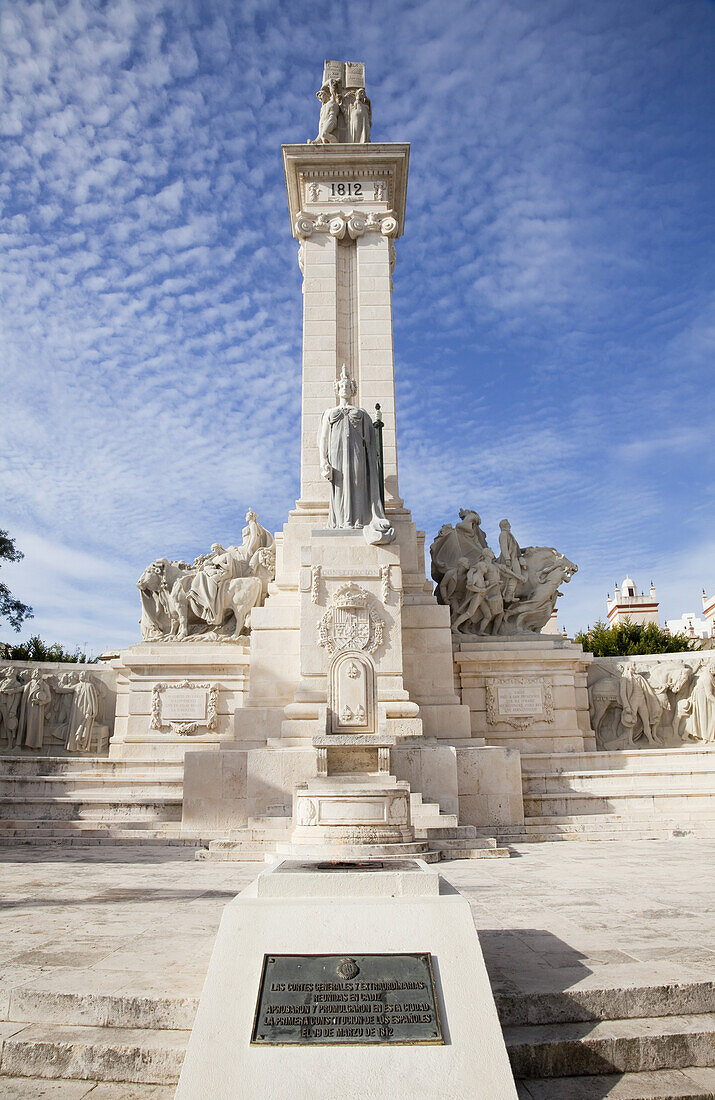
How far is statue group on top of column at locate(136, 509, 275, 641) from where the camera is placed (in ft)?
55.6

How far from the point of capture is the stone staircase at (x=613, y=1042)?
11.6 feet

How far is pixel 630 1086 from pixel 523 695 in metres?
12.8

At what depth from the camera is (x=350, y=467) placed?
568 inches

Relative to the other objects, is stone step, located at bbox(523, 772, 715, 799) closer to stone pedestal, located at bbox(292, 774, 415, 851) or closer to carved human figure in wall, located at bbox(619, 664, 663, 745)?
carved human figure in wall, located at bbox(619, 664, 663, 745)

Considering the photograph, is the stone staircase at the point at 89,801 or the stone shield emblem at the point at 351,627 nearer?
the stone staircase at the point at 89,801

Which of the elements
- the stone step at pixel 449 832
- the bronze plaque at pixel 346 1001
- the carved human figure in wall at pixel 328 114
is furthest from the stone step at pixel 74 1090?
the carved human figure in wall at pixel 328 114

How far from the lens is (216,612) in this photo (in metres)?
17.0

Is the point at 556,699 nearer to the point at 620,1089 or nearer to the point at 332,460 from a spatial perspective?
the point at 332,460

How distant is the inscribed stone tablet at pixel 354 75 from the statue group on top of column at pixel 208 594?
12.3 m

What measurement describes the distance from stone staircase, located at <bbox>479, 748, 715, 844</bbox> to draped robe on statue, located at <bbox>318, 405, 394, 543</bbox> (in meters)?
5.49

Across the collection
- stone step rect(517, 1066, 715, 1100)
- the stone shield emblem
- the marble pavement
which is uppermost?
the stone shield emblem

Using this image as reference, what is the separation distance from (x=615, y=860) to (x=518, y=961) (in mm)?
5279

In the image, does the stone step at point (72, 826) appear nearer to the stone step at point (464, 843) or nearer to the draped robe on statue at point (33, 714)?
the stone step at point (464, 843)

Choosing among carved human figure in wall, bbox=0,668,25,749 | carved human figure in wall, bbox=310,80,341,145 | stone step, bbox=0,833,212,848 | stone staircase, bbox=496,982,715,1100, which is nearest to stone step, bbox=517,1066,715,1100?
stone staircase, bbox=496,982,715,1100
